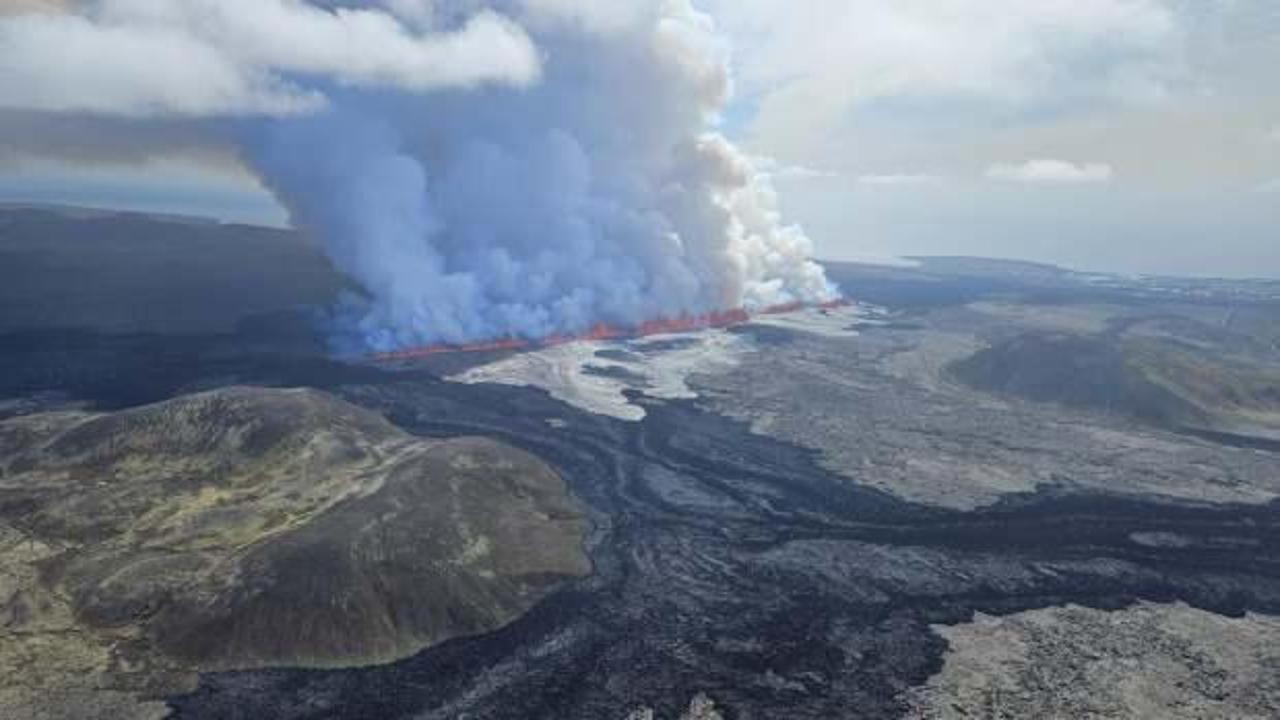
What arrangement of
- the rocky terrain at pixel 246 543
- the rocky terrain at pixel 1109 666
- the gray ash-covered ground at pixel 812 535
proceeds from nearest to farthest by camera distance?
the rocky terrain at pixel 1109 666 → the gray ash-covered ground at pixel 812 535 → the rocky terrain at pixel 246 543

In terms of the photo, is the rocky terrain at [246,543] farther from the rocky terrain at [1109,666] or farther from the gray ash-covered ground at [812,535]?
the rocky terrain at [1109,666]

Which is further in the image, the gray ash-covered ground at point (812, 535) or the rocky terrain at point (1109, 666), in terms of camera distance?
the gray ash-covered ground at point (812, 535)

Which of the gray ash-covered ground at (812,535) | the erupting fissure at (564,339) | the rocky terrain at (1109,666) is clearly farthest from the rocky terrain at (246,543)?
the erupting fissure at (564,339)

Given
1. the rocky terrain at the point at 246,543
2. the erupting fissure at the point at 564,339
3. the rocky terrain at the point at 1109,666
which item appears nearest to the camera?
the rocky terrain at the point at 1109,666

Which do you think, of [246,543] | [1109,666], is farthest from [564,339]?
[1109,666]

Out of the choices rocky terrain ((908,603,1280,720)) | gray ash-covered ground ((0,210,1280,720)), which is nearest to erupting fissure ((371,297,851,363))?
gray ash-covered ground ((0,210,1280,720))

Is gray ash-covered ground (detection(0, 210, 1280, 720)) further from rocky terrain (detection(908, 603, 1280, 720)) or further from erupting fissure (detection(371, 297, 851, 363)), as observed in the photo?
erupting fissure (detection(371, 297, 851, 363))

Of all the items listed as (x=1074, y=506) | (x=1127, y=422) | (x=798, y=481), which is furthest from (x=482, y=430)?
(x=1127, y=422)

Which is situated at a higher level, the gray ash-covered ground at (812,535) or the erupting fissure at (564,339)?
the erupting fissure at (564,339)
